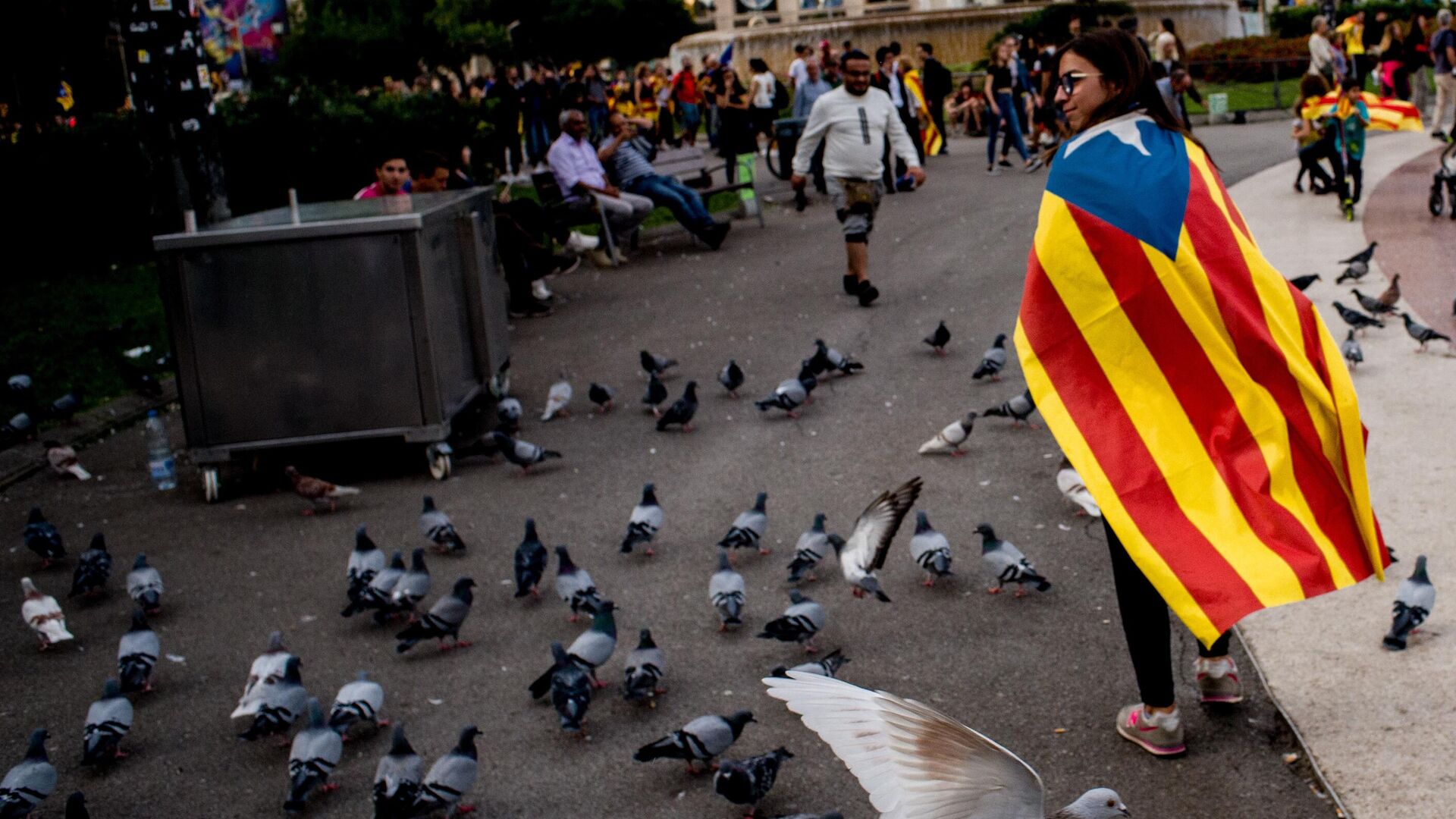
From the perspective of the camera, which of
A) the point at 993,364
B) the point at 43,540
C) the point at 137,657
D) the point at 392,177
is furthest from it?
the point at 392,177

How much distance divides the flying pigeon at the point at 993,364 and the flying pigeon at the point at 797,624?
157 inches

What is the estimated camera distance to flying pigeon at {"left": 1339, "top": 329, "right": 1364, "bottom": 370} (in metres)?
8.77

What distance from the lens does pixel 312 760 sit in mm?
4656

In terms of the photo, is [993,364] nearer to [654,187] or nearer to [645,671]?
[645,671]

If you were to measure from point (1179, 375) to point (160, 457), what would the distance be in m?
6.62

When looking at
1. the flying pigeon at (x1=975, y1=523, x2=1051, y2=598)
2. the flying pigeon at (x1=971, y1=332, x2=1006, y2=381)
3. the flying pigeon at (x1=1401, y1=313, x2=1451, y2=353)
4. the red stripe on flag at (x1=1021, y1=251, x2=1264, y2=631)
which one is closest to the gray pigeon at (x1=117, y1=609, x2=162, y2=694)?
the flying pigeon at (x1=975, y1=523, x2=1051, y2=598)

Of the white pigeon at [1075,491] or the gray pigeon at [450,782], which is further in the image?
the white pigeon at [1075,491]

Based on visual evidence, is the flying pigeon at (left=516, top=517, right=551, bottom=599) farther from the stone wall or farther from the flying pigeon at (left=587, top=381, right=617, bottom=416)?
the stone wall

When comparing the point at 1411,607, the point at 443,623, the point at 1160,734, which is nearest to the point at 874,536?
the point at 443,623

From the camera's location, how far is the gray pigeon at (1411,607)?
4.88 metres

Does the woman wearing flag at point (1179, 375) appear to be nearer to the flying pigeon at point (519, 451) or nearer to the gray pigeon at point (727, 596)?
the gray pigeon at point (727, 596)

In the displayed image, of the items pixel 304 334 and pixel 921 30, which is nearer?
pixel 304 334

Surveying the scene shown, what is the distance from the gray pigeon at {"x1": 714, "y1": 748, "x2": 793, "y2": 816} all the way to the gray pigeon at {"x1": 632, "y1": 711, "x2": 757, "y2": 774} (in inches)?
7.2

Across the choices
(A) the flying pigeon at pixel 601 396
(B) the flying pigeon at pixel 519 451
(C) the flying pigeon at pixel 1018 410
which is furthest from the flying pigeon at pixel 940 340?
(B) the flying pigeon at pixel 519 451
